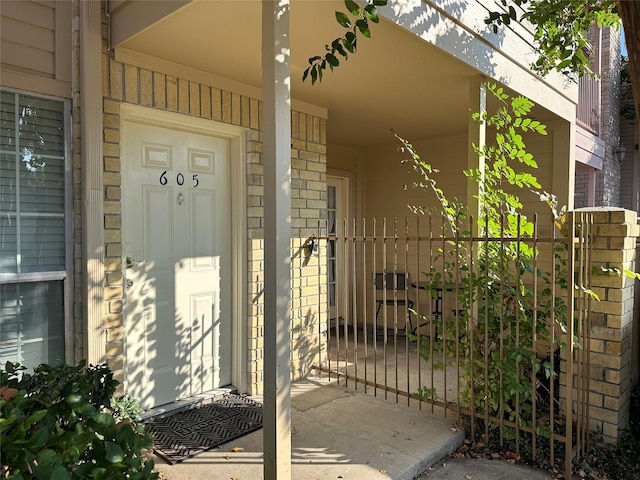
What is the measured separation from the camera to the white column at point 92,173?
109 inches

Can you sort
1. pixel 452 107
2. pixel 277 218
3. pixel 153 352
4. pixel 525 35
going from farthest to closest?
pixel 452 107
pixel 525 35
pixel 153 352
pixel 277 218

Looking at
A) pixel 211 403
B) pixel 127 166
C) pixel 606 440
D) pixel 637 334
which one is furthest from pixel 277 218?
pixel 637 334

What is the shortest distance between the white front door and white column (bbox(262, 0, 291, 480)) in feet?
5.12

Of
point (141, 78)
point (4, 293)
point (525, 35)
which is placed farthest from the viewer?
point (525, 35)

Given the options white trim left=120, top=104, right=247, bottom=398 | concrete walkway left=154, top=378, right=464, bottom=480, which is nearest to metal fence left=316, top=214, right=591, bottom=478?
concrete walkway left=154, top=378, right=464, bottom=480

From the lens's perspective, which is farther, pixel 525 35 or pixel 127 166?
pixel 525 35

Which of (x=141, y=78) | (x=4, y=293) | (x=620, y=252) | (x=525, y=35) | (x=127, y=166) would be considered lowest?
(x=4, y=293)

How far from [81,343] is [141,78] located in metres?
1.79

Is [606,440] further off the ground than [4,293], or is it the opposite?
[4,293]

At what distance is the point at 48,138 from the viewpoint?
274 centimetres

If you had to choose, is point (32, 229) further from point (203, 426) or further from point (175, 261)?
point (203, 426)

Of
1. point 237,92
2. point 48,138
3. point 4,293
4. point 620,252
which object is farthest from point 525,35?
point 4,293

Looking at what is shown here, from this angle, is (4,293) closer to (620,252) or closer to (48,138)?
(48,138)

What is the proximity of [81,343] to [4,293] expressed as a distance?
1.73ft
